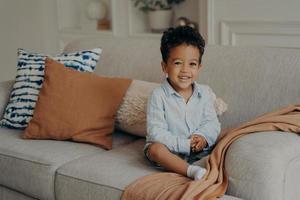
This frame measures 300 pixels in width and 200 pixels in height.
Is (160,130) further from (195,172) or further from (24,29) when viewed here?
(24,29)

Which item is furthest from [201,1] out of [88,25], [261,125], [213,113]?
[261,125]

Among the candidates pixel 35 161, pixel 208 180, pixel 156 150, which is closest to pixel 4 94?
pixel 35 161

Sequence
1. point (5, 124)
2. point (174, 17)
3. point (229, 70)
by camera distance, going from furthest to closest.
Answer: point (174, 17), point (5, 124), point (229, 70)

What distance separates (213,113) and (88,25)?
281 centimetres

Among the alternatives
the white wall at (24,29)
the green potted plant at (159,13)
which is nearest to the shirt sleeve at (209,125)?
the green potted plant at (159,13)

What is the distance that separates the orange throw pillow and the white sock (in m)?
0.63

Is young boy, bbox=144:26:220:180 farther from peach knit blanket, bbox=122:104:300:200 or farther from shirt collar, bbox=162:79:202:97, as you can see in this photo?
peach knit blanket, bbox=122:104:300:200

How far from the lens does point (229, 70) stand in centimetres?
237

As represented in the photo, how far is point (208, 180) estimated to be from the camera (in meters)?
1.78

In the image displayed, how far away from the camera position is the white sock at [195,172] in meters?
1.81

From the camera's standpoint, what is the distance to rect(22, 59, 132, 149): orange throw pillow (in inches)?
96.2

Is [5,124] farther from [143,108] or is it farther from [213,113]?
[213,113]

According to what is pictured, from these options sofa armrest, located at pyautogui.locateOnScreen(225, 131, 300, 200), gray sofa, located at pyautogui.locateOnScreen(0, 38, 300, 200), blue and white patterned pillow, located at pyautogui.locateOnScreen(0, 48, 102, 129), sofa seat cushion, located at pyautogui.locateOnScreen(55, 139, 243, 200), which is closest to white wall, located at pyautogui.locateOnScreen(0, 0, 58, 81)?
blue and white patterned pillow, located at pyautogui.locateOnScreen(0, 48, 102, 129)

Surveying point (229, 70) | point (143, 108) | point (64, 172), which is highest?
point (229, 70)
